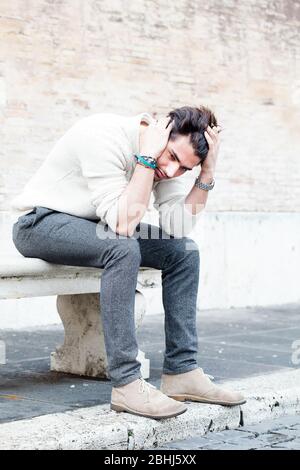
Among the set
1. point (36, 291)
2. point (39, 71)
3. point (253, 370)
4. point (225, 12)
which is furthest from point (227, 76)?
point (36, 291)

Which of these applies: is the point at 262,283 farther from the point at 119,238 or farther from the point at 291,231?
the point at 119,238

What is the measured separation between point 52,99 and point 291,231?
3.14 meters

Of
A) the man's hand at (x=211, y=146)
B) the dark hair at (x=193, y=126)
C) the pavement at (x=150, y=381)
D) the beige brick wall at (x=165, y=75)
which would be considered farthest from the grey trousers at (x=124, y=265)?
the beige brick wall at (x=165, y=75)

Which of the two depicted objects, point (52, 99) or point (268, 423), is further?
point (52, 99)

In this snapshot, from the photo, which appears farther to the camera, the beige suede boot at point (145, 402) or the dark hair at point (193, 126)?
the dark hair at point (193, 126)

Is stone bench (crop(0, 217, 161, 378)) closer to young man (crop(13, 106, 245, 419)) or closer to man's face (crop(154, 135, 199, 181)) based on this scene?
young man (crop(13, 106, 245, 419))

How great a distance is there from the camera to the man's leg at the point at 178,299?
4.12 m

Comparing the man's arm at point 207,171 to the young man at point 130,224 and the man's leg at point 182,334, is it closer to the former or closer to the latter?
the young man at point 130,224

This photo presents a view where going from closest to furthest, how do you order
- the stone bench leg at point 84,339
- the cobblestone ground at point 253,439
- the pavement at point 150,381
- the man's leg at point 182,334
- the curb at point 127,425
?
the curb at point 127,425, the pavement at point 150,381, the cobblestone ground at point 253,439, the man's leg at point 182,334, the stone bench leg at point 84,339

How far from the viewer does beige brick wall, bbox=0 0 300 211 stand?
24.2 ft

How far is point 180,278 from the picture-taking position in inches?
164

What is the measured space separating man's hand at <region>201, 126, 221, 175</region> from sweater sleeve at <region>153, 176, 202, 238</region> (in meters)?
0.19

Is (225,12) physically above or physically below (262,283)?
above

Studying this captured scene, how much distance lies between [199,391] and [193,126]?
45.7 inches
